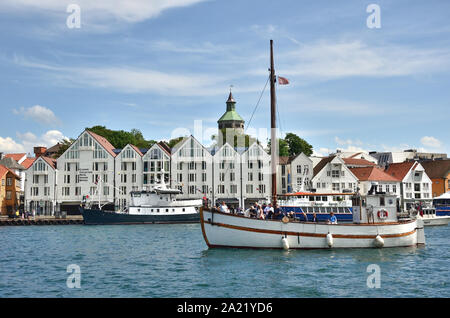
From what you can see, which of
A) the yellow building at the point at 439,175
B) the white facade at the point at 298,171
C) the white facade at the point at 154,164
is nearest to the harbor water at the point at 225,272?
the white facade at the point at 154,164

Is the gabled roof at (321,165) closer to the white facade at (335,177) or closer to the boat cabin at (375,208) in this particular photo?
A: the white facade at (335,177)

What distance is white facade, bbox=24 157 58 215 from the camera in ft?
290

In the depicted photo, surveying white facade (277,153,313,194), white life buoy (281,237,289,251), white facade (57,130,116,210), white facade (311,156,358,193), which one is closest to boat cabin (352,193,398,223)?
white life buoy (281,237,289,251)

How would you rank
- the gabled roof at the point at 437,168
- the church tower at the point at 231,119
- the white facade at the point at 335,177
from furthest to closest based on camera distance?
the church tower at the point at 231,119 → the gabled roof at the point at 437,168 → the white facade at the point at 335,177

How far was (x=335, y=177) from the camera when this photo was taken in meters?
91.9

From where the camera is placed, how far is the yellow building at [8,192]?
87.1m

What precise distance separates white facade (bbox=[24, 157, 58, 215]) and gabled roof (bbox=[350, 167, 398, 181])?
59068mm

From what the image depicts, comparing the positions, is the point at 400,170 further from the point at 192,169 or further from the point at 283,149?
the point at 192,169

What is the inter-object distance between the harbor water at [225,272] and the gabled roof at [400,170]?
2472 inches

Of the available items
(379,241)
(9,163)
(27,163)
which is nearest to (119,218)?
(9,163)

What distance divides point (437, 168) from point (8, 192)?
289 ft

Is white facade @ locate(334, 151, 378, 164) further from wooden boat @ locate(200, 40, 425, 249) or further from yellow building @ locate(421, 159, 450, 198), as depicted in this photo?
wooden boat @ locate(200, 40, 425, 249)

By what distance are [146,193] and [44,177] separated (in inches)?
1104
